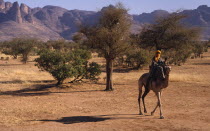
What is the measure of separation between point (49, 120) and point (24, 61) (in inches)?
1155

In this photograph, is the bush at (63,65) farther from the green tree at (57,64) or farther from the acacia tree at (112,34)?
the acacia tree at (112,34)

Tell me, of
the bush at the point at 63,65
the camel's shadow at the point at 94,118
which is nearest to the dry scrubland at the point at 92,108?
the camel's shadow at the point at 94,118

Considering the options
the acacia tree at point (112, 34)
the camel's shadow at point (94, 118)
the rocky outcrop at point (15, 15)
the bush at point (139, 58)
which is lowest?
the camel's shadow at point (94, 118)

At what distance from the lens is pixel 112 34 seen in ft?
48.4

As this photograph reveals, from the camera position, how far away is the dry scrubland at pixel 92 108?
807 centimetres

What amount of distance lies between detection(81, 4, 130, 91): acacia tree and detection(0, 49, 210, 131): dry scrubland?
2712mm

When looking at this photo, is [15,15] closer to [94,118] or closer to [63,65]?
[63,65]

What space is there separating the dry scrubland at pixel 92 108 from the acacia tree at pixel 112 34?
2712 millimetres

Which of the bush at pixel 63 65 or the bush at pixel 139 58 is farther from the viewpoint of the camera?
the bush at pixel 139 58

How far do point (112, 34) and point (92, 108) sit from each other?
562 cm

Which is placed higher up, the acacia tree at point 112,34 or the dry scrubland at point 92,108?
the acacia tree at point 112,34

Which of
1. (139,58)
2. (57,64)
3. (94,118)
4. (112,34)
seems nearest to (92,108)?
(94,118)

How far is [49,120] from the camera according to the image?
29.0ft

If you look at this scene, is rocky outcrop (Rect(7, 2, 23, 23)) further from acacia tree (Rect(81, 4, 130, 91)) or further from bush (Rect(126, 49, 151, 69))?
acacia tree (Rect(81, 4, 130, 91))
